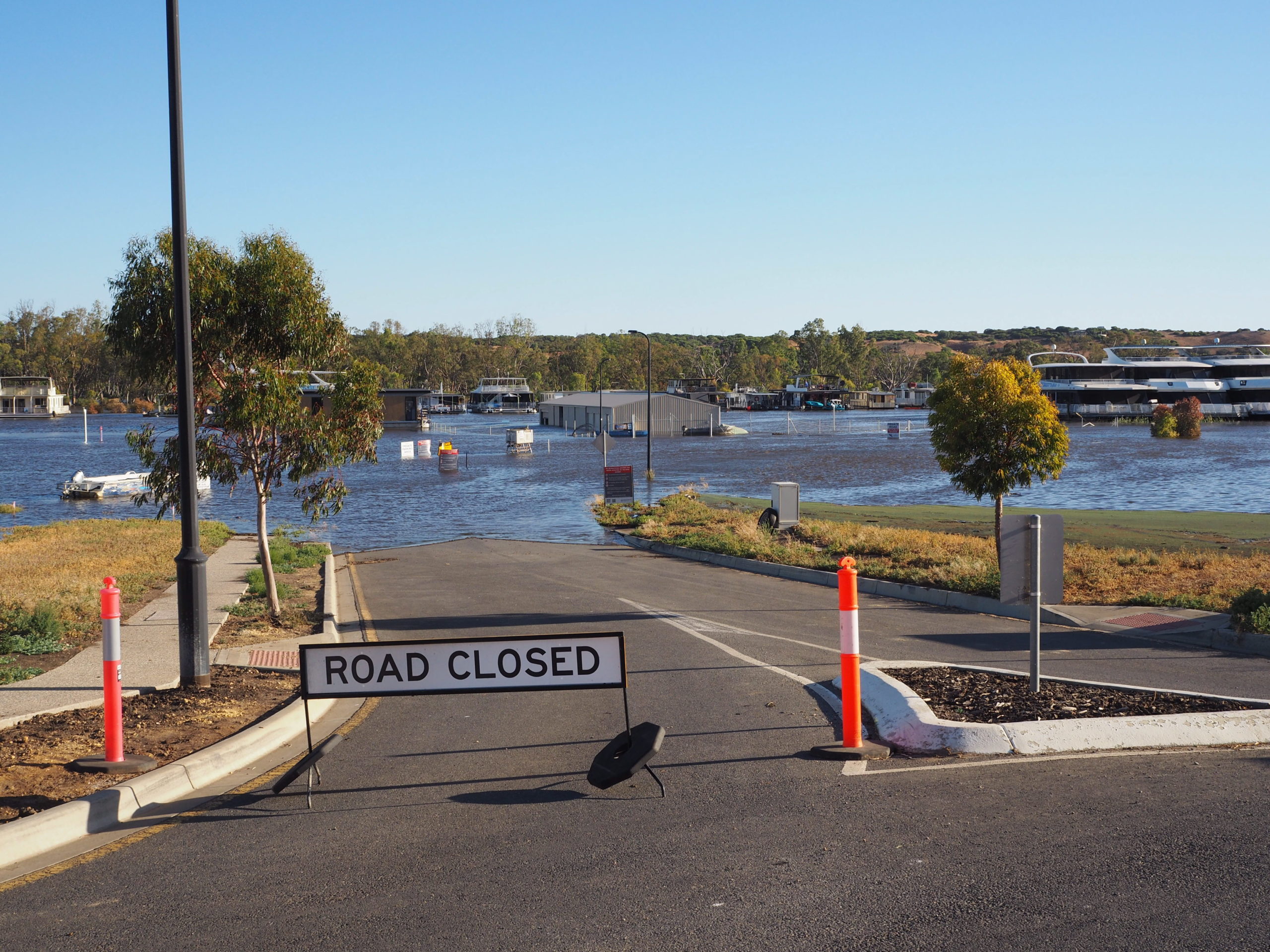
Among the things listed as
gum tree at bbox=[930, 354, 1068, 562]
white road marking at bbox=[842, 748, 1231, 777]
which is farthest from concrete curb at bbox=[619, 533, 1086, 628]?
white road marking at bbox=[842, 748, 1231, 777]

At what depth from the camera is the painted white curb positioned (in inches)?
250

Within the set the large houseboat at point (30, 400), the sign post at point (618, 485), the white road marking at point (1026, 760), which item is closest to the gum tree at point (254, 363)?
the white road marking at point (1026, 760)

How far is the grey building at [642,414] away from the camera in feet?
394

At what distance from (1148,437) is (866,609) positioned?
10239 centimetres

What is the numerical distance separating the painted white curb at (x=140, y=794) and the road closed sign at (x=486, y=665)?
3.09 ft

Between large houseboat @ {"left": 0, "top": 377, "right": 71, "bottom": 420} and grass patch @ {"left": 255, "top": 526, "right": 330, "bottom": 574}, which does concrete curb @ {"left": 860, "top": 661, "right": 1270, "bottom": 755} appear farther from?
large houseboat @ {"left": 0, "top": 377, "right": 71, "bottom": 420}

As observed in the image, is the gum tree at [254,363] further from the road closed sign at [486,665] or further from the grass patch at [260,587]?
the road closed sign at [486,665]

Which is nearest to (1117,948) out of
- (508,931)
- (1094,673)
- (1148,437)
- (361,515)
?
(508,931)

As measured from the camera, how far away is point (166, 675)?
11133 mm

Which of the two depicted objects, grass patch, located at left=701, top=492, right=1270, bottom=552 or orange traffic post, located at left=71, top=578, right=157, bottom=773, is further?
grass patch, located at left=701, top=492, right=1270, bottom=552

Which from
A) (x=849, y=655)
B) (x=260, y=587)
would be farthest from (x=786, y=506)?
(x=849, y=655)

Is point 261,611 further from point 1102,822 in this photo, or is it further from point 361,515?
point 361,515

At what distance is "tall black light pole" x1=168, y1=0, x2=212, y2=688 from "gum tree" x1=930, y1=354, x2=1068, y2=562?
1444 cm

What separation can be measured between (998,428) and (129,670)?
1554 centimetres
